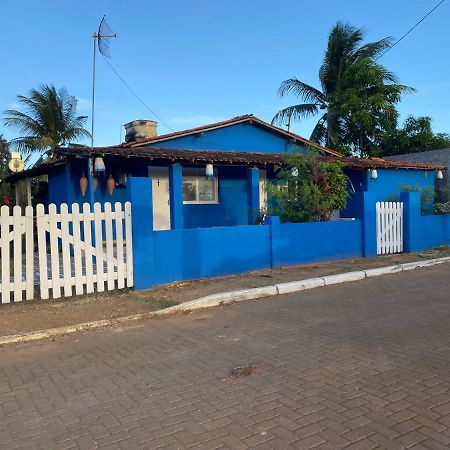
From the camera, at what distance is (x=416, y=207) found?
1270 centimetres

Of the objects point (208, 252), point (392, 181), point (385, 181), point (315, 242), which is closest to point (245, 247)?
point (208, 252)

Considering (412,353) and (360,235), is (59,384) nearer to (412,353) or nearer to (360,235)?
(412,353)

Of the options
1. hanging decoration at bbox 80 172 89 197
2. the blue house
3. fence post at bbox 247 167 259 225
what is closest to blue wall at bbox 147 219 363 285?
the blue house

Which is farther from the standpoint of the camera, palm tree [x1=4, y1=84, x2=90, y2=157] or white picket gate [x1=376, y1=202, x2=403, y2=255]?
palm tree [x1=4, y1=84, x2=90, y2=157]

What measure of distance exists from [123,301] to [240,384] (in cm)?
368

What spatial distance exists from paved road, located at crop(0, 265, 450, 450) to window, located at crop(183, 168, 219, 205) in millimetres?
8234

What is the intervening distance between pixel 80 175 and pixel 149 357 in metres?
9.42

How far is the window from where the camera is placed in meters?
14.5

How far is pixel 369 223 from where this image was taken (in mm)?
11703

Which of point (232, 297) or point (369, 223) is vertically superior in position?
point (369, 223)

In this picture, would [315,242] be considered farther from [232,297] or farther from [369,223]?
[232,297]

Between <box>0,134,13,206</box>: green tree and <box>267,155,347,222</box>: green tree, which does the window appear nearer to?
<box>267,155,347,222</box>: green tree

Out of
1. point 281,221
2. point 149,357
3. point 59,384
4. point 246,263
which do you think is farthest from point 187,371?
point 281,221

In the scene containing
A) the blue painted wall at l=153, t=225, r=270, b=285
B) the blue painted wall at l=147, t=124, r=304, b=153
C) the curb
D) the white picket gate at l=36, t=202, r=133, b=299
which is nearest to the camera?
the curb
